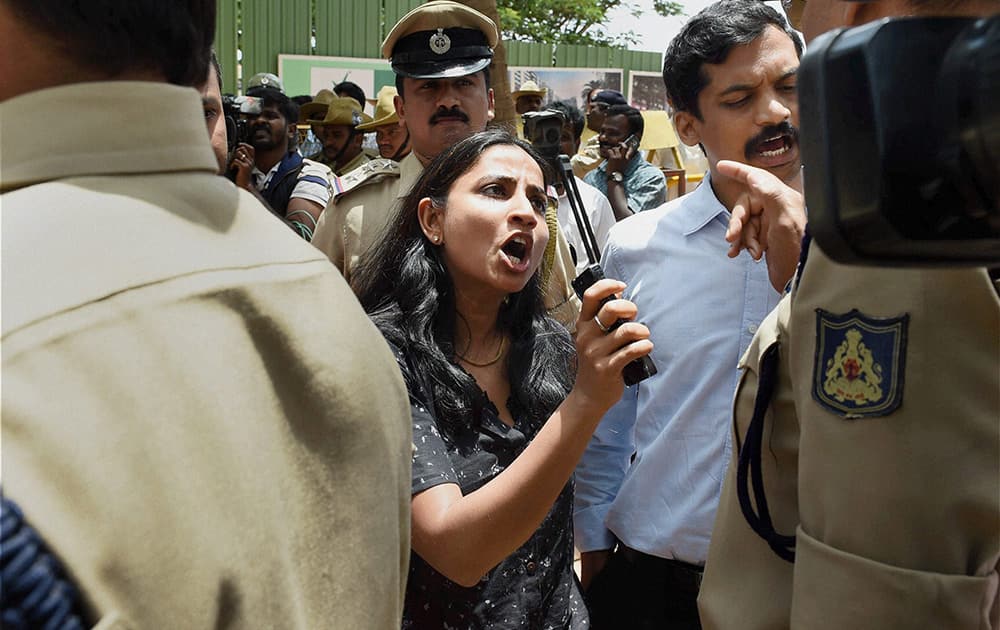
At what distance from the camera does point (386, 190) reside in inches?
138

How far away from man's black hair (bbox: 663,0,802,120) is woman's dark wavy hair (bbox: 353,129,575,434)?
16.9 inches

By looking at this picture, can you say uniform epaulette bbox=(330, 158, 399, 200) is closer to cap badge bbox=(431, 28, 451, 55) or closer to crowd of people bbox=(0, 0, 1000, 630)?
cap badge bbox=(431, 28, 451, 55)

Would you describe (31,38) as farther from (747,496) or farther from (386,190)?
(386,190)

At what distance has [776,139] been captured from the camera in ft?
7.79

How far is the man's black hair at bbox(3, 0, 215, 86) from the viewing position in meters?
0.87

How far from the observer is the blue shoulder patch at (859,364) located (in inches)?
41.1

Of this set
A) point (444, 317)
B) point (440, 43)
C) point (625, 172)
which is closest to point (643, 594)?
point (444, 317)

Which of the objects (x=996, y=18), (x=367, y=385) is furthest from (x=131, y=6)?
(x=996, y=18)

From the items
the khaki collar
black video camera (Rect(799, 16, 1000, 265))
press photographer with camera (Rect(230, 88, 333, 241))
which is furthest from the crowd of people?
press photographer with camera (Rect(230, 88, 333, 241))

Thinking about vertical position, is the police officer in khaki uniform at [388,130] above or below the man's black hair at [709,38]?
below

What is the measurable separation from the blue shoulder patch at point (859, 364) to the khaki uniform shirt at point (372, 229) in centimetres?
214

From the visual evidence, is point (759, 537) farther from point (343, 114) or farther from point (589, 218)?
point (343, 114)

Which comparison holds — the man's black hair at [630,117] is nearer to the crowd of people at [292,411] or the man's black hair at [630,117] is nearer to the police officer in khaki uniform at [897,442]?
the crowd of people at [292,411]

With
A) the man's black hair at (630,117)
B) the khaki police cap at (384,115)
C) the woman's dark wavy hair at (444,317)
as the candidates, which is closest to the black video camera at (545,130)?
the woman's dark wavy hair at (444,317)
